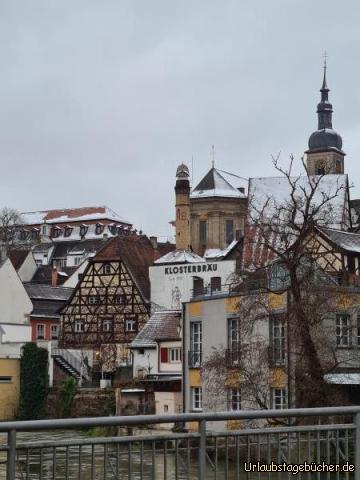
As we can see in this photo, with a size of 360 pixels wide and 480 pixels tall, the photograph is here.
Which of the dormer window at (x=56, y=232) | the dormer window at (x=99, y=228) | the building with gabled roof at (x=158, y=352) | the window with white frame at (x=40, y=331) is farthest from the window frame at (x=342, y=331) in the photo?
the dormer window at (x=56, y=232)

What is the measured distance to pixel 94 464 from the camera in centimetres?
586

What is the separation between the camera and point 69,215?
124062mm

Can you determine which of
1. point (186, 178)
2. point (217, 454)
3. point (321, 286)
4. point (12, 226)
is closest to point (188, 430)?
point (217, 454)

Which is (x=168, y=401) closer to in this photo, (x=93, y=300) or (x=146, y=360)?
(x=146, y=360)

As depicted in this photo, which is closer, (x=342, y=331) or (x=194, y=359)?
(x=342, y=331)

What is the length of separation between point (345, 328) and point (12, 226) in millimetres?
73197

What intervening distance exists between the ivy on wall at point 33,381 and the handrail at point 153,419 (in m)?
42.2

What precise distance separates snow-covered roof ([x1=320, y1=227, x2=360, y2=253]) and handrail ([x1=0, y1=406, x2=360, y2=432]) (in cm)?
2746

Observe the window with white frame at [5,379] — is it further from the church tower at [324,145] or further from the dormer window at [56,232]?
the dormer window at [56,232]

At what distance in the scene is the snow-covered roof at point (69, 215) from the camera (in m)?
121

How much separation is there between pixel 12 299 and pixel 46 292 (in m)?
4.14

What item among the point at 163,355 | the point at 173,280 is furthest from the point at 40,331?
the point at 163,355

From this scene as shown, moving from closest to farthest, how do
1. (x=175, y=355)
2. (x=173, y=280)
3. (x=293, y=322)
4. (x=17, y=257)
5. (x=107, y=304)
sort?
(x=293, y=322), (x=175, y=355), (x=173, y=280), (x=107, y=304), (x=17, y=257)

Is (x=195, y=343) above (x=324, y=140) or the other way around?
the other way around
